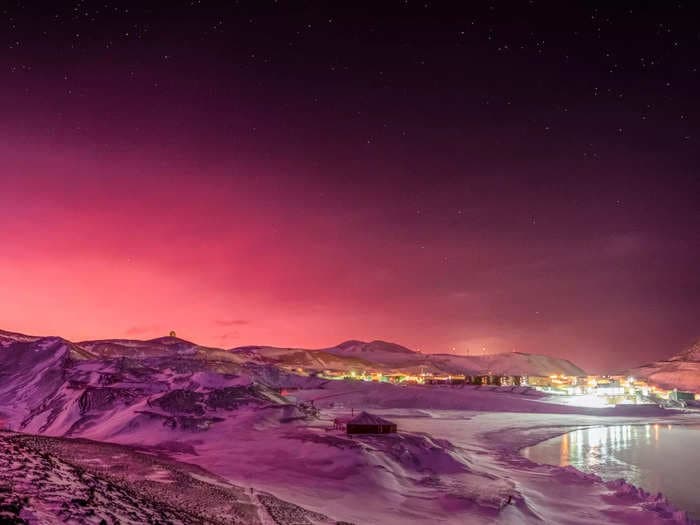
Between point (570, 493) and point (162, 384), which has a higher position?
point (162, 384)

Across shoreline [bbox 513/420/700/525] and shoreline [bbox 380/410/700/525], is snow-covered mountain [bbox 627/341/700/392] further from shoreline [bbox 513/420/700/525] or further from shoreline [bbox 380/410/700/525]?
shoreline [bbox 380/410/700/525]

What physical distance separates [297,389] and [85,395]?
153 feet

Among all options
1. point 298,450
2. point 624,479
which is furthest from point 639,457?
point 298,450

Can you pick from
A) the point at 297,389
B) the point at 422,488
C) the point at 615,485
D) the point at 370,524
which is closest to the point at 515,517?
the point at 422,488

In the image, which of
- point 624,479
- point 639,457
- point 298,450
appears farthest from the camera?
point 639,457

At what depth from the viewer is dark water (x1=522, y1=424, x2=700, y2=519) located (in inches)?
872

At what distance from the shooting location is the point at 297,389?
73.8 meters

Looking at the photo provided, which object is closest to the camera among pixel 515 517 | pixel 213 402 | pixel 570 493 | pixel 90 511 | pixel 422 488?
pixel 90 511

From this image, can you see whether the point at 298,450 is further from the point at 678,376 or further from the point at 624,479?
the point at 678,376

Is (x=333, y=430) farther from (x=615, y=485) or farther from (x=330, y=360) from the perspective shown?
(x=330, y=360)

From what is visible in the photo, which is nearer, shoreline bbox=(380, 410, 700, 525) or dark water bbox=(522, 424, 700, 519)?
shoreline bbox=(380, 410, 700, 525)

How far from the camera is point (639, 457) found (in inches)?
1199

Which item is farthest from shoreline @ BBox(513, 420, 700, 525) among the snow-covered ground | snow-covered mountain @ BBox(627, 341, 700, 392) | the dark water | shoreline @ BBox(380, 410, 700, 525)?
snow-covered mountain @ BBox(627, 341, 700, 392)

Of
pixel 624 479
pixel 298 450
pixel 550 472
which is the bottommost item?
pixel 624 479
